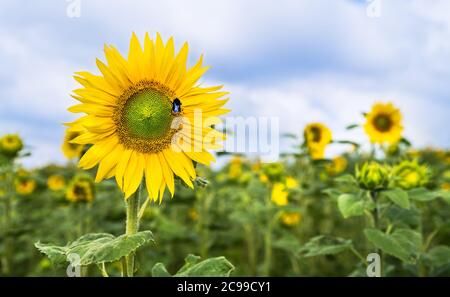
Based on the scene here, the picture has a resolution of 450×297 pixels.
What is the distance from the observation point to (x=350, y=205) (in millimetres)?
2094

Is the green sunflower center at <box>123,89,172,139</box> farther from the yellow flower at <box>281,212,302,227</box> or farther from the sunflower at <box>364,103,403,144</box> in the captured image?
the yellow flower at <box>281,212,302,227</box>

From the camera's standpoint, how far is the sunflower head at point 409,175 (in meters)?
2.48

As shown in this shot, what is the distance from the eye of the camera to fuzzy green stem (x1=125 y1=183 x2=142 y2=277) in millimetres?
1468

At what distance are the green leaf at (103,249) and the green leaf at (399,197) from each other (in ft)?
3.64

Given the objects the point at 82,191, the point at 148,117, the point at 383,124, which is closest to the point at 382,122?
the point at 383,124

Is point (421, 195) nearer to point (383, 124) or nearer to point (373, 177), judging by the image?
point (373, 177)

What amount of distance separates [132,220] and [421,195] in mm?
1377

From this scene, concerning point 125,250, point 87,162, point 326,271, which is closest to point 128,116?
point 87,162

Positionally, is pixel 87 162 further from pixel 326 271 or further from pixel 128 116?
pixel 326 271

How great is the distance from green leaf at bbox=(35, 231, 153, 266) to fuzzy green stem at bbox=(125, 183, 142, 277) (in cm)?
6

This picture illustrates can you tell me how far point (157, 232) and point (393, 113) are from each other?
2.21m

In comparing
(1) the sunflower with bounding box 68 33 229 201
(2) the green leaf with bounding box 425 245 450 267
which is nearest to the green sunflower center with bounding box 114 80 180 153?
(1) the sunflower with bounding box 68 33 229 201

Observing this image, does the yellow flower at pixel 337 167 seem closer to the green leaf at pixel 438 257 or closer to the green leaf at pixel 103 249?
the green leaf at pixel 438 257

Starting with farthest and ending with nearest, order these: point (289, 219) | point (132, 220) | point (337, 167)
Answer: point (337, 167), point (289, 219), point (132, 220)
